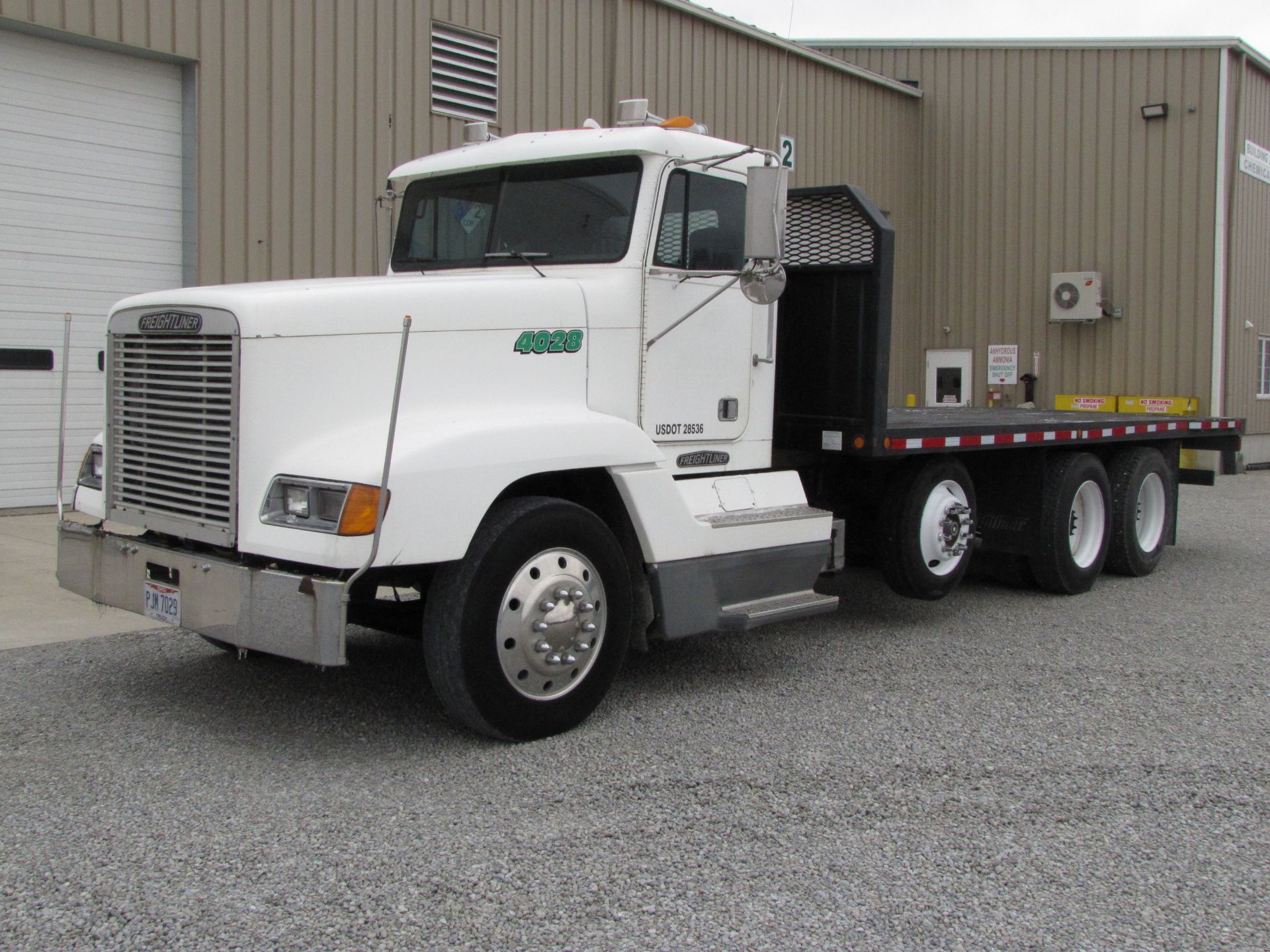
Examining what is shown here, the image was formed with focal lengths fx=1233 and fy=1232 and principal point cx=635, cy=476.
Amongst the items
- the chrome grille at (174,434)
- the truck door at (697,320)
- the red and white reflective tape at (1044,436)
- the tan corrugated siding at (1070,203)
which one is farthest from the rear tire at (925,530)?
the tan corrugated siding at (1070,203)

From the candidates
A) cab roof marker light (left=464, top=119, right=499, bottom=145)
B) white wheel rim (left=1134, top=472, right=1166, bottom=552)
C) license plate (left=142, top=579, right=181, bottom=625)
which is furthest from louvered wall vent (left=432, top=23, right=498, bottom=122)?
license plate (left=142, top=579, right=181, bottom=625)

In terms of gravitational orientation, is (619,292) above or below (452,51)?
below

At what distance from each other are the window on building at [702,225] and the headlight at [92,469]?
8.75ft

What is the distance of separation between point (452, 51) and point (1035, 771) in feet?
32.9

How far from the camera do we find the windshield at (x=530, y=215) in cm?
569

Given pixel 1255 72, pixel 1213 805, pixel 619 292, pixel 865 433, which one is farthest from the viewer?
pixel 1255 72

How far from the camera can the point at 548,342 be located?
5.31m

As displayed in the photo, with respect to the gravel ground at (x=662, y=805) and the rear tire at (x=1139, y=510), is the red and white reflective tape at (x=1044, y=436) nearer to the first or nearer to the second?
the rear tire at (x=1139, y=510)

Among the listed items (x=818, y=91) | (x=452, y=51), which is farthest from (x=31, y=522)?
(x=818, y=91)

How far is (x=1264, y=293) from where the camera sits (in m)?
20.0

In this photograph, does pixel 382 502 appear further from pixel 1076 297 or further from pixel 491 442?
pixel 1076 297

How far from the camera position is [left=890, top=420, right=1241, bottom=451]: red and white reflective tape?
7.05 metres

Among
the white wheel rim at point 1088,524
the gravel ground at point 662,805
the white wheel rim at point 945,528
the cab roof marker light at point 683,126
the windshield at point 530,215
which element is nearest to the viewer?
the gravel ground at point 662,805

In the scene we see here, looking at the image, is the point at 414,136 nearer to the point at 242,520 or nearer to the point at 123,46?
the point at 123,46
